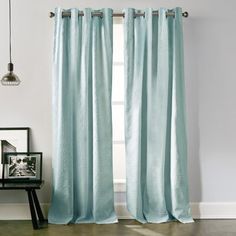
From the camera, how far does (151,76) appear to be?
4.18 metres

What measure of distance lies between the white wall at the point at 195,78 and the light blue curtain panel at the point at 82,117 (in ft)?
0.68

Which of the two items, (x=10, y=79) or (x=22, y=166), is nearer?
(x=10, y=79)

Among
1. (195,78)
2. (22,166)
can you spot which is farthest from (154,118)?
(22,166)

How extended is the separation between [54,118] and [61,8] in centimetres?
110

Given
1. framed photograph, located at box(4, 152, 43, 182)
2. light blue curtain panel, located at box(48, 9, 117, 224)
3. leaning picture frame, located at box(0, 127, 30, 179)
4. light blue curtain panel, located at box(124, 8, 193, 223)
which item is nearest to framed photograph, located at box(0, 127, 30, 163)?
leaning picture frame, located at box(0, 127, 30, 179)

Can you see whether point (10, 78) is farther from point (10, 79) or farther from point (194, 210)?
→ point (194, 210)

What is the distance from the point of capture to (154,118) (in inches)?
165

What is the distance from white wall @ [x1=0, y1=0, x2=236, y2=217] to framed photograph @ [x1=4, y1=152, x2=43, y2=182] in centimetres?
15

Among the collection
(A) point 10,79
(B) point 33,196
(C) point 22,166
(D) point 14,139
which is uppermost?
(A) point 10,79

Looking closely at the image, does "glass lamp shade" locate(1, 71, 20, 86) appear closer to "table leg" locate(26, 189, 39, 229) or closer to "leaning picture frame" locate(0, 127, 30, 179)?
"leaning picture frame" locate(0, 127, 30, 179)

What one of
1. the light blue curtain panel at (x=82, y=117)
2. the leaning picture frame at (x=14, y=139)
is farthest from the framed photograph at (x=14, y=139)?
the light blue curtain panel at (x=82, y=117)

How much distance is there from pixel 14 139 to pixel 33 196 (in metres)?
0.61

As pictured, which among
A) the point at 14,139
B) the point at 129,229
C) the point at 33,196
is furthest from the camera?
the point at 14,139

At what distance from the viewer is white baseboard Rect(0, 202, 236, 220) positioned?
14.1ft
